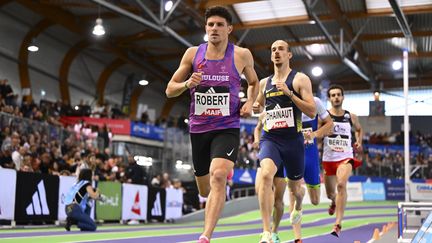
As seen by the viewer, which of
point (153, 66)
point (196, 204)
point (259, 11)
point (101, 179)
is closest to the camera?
point (101, 179)

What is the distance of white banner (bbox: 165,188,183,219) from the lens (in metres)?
20.8

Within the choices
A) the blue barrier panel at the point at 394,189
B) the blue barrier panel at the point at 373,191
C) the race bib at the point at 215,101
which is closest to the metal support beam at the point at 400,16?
the blue barrier panel at the point at 394,189

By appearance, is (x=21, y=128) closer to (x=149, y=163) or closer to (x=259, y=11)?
(x=149, y=163)

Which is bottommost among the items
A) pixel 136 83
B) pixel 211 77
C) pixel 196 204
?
pixel 196 204

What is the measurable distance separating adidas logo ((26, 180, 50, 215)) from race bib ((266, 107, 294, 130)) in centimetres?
793

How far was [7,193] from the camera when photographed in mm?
12836

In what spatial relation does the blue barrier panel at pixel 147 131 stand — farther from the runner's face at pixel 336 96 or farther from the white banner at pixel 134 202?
the runner's face at pixel 336 96

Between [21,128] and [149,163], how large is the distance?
34.7 ft

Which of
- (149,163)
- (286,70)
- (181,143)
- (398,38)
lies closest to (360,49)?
(398,38)

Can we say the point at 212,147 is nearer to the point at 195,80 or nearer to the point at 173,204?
the point at 195,80

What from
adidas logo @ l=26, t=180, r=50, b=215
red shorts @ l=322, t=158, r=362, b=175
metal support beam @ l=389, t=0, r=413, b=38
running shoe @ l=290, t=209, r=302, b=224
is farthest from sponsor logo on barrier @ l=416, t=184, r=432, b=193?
running shoe @ l=290, t=209, r=302, b=224

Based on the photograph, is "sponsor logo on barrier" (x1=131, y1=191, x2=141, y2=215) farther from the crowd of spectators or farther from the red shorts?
the red shorts

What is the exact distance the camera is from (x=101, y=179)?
18.3 metres

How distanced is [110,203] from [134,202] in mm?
1327
